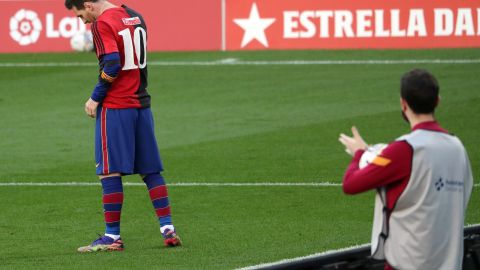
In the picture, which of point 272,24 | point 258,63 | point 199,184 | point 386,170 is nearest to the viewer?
point 386,170

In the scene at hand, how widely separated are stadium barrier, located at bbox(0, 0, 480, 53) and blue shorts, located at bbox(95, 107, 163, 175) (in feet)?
50.7

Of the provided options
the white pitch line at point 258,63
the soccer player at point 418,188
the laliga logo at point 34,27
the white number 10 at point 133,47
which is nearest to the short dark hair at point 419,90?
the soccer player at point 418,188

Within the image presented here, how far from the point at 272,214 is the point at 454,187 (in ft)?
18.5

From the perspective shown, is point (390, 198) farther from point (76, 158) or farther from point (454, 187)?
point (76, 158)

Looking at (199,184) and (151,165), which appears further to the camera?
(199,184)

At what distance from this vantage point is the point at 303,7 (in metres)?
25.2

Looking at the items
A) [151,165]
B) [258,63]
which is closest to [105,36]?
[151,165]

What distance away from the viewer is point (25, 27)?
87.1 feet

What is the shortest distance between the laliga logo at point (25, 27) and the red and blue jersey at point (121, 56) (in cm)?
1726

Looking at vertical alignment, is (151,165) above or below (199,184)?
above

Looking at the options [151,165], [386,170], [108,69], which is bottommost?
[151,165]

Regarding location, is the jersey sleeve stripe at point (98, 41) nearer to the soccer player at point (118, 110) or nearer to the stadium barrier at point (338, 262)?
the soccer player at point (118, 110)

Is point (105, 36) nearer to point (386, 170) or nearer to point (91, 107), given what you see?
point (91, 107)

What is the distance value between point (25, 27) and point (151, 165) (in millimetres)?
17466
